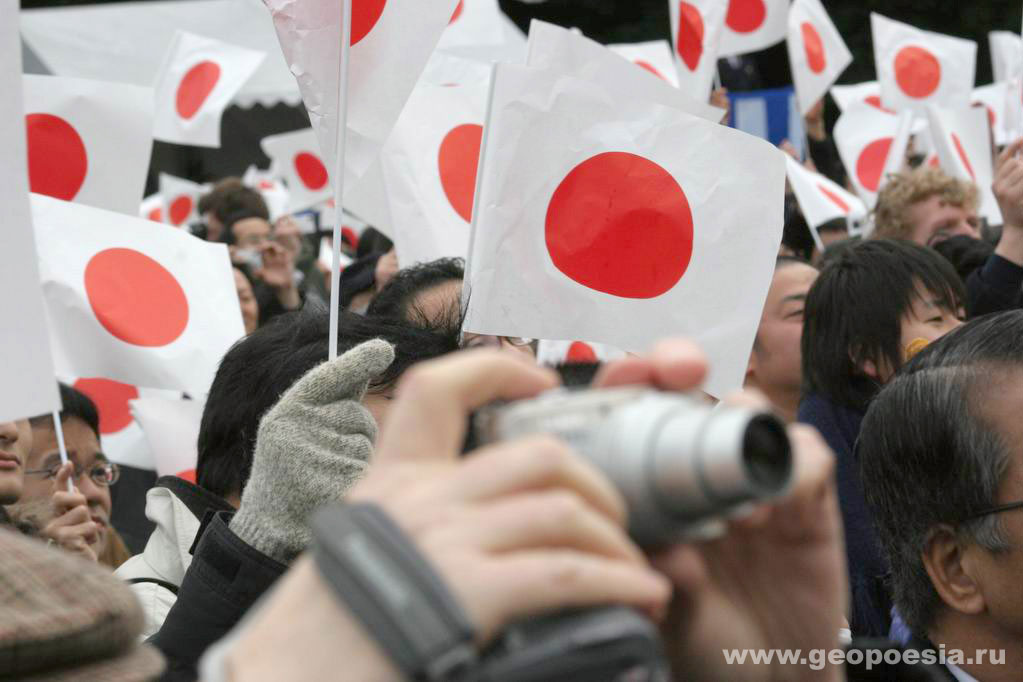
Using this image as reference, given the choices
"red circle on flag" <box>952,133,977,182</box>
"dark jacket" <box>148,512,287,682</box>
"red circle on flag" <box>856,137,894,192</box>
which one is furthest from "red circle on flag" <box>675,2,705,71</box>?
"dark jacket" <box>148,512,287,682</box>

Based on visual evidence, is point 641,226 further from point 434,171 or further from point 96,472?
point 96,472

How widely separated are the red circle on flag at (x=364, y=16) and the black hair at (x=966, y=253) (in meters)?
2.56

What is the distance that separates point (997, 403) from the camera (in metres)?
1.86

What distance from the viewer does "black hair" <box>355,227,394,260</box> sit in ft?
17.2

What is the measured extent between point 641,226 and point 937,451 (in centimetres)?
97

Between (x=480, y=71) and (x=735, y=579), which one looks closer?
(x=735, y=579)

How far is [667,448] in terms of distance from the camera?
738 mm

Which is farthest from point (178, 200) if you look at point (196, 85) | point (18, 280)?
point (18, 280)

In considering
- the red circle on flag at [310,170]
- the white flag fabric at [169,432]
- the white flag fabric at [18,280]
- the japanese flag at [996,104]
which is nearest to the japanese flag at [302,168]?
→ the red circle on flag at [310,170]

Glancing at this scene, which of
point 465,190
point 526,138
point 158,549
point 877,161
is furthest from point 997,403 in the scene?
point 877,161

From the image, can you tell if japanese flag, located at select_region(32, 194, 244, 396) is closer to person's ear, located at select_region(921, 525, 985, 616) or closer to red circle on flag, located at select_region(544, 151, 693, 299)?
red circle on flag, located at select_region(544, 151, 693, 299)

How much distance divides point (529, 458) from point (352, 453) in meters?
1.23

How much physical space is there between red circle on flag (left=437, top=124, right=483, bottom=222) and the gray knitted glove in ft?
5.82

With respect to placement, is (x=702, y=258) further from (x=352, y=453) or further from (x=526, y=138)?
(x=352, y=453)
